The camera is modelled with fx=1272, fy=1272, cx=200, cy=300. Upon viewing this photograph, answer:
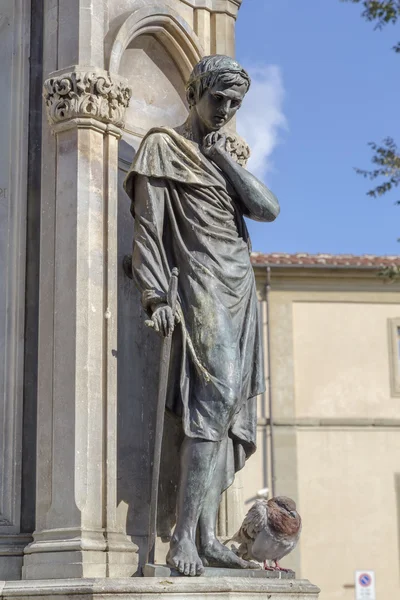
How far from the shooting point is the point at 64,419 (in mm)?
6566

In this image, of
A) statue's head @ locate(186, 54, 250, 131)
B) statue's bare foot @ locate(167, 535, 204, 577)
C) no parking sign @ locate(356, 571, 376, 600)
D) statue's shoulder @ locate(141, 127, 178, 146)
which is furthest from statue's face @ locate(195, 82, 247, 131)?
no parking sign @ locate(356, 571, 376, 600)

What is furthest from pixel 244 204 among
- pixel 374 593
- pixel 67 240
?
pixel 374 593

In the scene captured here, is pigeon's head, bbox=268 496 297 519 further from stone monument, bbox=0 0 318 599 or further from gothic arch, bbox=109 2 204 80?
gothic arch, bbox=109 2 204 80

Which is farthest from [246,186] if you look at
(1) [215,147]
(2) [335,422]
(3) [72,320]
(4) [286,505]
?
(2) [335,422]

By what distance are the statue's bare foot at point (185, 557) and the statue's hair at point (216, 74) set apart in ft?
8.15

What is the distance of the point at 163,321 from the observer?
21.3 feet

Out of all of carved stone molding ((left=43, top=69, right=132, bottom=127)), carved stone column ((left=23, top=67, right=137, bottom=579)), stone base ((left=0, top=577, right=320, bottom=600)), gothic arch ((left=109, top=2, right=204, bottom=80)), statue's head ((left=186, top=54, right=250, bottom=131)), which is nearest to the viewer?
stone base ((left=0, top=577, right=320, bottom=600))

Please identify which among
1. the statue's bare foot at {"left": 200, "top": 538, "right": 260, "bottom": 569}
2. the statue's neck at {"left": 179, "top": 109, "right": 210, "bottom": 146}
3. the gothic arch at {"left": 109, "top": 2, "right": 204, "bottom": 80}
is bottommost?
the statue's bare foot at {"left": 200, "top": 538, "right": 260, "bottom": 569}

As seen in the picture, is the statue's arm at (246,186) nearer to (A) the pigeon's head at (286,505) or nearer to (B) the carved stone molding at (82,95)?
(B) the carved stone molding at (82,95)

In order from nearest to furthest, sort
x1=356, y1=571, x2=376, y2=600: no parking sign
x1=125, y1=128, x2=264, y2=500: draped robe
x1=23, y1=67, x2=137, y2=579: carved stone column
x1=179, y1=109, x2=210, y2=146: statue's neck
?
x1=23, y1=67, x2=137, y2=579: carved stone column
x1=125, y1=128, x2=264, y2=500: draped robe
x1=179, y1=109, x2=210, y2=146: statue's neck
x1=356, y1=571, x2=376, y2=600: no parking sign

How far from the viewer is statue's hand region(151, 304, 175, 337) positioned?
6.47 meters

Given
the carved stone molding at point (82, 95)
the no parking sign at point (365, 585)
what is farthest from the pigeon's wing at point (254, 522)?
the no parking sign at point (365, 585)

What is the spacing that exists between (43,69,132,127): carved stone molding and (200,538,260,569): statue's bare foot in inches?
93.8

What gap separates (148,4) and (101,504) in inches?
122
